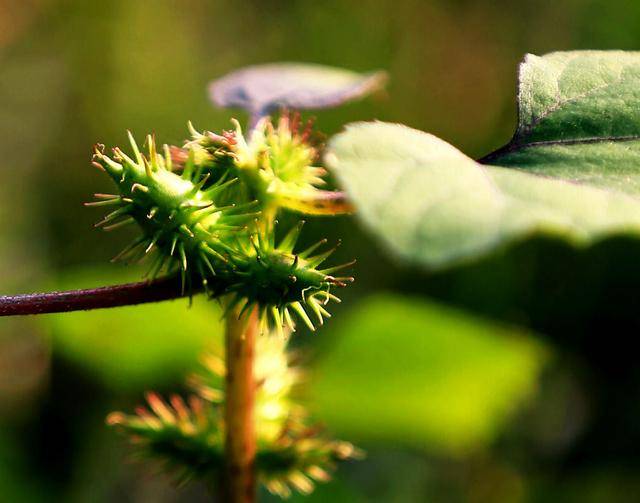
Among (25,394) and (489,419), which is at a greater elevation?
(489,419)

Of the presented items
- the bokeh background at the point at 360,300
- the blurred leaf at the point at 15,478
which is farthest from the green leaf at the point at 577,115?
the blurred leaf at the point at 15,478

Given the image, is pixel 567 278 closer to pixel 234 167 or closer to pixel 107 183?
pixel 107 183

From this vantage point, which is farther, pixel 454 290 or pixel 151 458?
pixel 454 290

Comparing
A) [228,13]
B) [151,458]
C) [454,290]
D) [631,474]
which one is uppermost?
[228,13]

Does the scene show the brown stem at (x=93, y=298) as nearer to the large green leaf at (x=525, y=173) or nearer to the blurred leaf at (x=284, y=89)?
the large green leaf at (x=525, y=173)

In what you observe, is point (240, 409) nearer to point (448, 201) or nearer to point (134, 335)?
point (448, 201)

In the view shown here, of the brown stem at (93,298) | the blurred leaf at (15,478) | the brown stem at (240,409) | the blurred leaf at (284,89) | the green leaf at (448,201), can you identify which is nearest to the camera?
the green leaf at (448,201)

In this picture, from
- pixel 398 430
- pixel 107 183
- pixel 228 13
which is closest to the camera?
pixel 398 430

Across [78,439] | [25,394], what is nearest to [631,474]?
[78,439]
